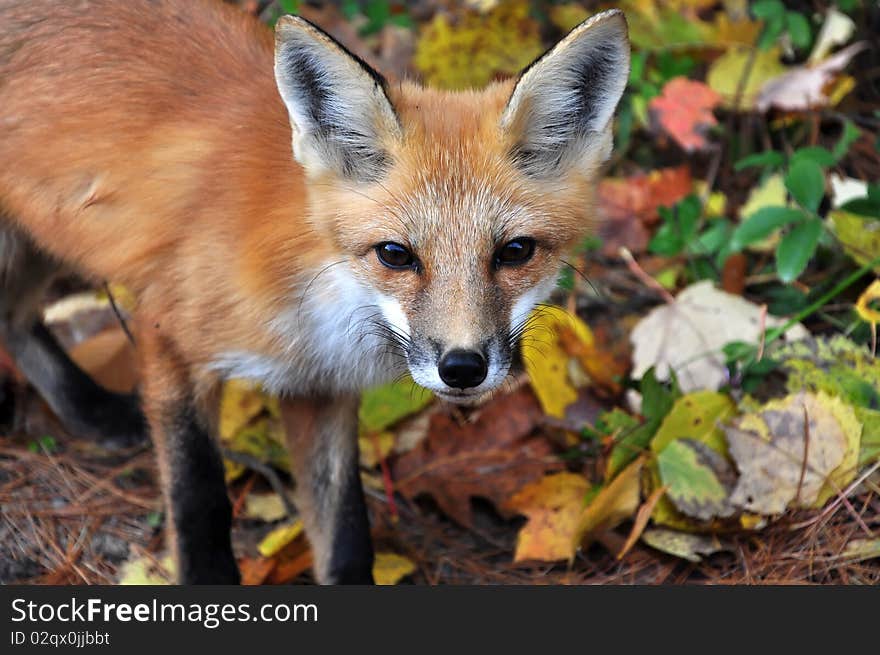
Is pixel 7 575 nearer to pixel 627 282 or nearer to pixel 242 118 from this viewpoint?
pixel 242 118

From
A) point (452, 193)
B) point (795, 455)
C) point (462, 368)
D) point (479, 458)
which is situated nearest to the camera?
point (462, 368)

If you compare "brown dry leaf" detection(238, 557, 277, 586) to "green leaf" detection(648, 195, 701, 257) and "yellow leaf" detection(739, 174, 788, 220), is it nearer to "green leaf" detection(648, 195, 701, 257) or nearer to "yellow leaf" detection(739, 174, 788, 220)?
"green leaf" detection(648, 195, 701, 257)

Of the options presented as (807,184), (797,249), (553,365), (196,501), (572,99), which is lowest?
(553,365)

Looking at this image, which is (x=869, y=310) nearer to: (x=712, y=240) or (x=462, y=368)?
(x=712, y=240)

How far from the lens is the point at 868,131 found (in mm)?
4227

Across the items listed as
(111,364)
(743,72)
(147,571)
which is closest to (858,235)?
(743,72)

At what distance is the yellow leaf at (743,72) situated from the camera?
425 cm

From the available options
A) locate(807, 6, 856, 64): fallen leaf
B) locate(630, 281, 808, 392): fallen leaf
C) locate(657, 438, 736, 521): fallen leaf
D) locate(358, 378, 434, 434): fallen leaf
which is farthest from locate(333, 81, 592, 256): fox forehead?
locate(807, 6, 856, 64): fallen leaf

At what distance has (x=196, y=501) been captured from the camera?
2.85m

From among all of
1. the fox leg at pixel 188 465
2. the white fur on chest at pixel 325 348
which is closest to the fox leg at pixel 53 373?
the fox leg at pixel 188 465

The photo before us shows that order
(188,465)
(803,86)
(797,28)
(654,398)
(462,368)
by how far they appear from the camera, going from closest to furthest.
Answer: (462,368) → (188,465) → (654,398) → (797,28) → (803,86)

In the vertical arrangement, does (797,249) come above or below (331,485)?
above

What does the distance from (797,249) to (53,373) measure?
8.20 ft

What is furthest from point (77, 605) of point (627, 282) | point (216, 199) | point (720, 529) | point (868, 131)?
point (868, 131)
